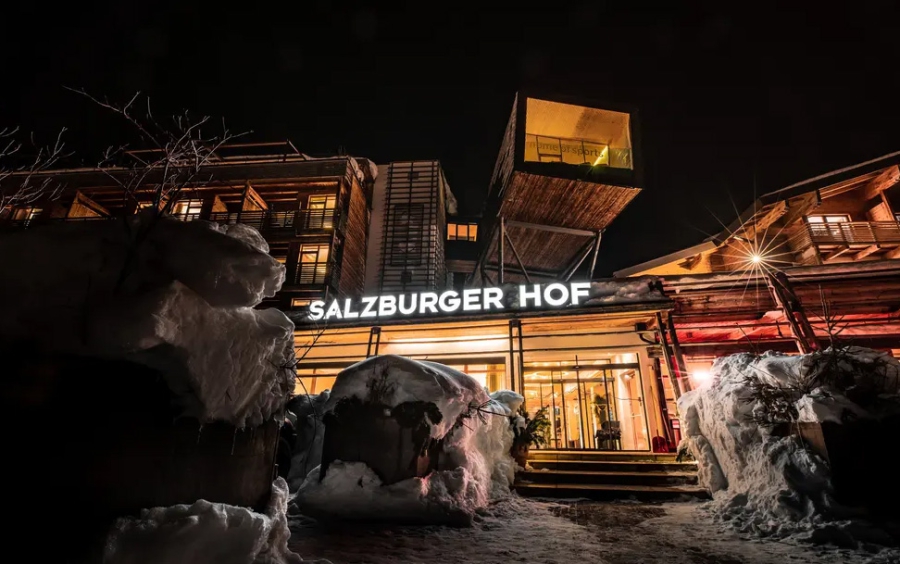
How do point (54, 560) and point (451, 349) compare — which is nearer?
point (54, 560)

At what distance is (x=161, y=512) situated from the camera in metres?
2.44

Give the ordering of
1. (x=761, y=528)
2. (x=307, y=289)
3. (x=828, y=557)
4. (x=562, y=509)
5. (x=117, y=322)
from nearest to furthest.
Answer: (x=117, y=322)
(x=828, y=557)
(x=761, y=528)
(x=562, y=509)
(x=307, y=289)

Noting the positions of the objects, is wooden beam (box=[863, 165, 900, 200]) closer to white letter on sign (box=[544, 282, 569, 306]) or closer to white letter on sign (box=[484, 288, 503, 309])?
white letter on sign (box=[544, 282, 569, 306])

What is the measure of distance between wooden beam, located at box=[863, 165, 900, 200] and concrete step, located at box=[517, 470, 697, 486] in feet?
62.2

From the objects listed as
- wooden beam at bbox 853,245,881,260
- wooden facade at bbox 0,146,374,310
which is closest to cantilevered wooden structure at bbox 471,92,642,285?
wooden facade at bbox 0,146,374,310

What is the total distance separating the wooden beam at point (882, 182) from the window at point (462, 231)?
760 inches

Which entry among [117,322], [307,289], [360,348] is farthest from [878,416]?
[307,289]

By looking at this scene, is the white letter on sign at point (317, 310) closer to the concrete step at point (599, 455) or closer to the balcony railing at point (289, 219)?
the balcony railing at point (289, 219)

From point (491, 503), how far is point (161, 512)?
17.1ft

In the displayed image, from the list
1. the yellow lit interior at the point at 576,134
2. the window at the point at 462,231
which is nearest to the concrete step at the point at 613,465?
the yellow lit interior at the point at 576,134

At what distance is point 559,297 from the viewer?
12031mm

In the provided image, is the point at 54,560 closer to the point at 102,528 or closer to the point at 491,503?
the point at 102,528

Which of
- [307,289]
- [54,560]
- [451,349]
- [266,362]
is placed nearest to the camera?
[54,560]

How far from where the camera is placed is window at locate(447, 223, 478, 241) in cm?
2566
